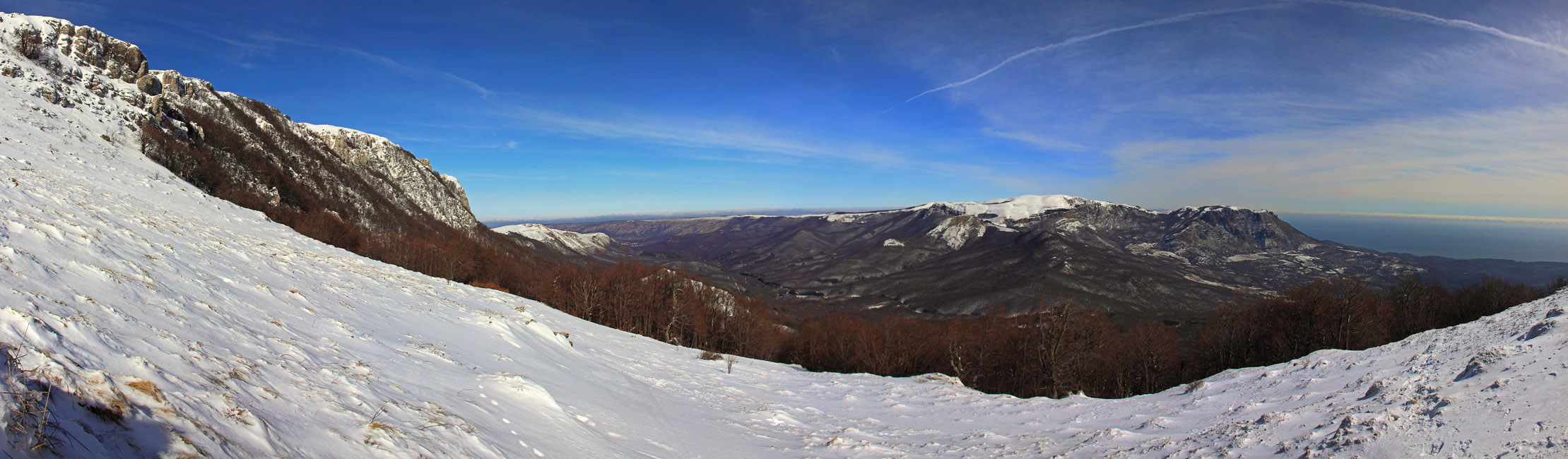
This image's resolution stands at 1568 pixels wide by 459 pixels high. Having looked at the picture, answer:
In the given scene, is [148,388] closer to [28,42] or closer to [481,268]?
[481,268]

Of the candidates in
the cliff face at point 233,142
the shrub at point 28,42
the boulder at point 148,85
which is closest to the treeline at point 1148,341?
the cliff face at point 233,142

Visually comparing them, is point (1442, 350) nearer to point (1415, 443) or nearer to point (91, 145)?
point (1415, 443)

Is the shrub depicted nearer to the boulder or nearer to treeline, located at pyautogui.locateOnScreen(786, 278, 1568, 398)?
the boulder

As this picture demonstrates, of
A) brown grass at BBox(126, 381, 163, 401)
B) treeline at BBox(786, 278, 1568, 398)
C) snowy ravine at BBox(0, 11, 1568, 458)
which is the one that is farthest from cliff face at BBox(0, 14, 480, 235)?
treeline at BBox(786, 278, 1568, 398)

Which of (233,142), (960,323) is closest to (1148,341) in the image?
(960,323)

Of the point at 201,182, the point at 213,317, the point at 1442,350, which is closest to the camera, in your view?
the point at 213,317

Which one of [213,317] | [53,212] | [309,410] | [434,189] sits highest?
[434,189]

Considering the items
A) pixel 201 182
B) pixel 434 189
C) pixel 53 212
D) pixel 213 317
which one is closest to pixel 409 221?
pixel 434 189
